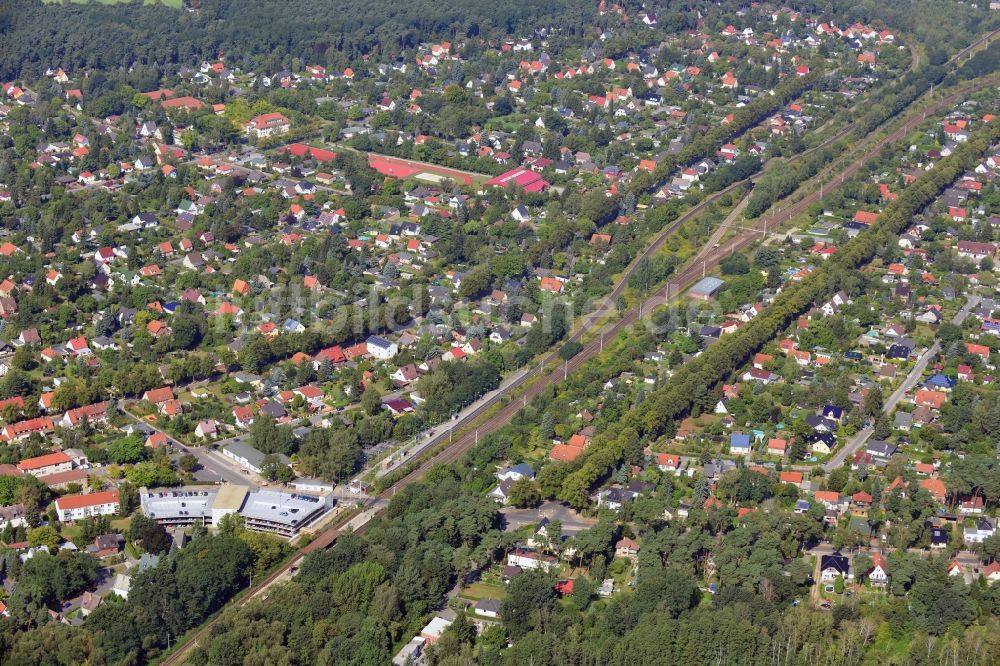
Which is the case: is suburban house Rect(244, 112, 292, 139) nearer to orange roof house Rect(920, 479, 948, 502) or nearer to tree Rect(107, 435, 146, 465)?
tree Rect(107, 435, 146, 465)

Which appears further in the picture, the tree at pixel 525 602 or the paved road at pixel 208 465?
the paved road at pixel 208 465

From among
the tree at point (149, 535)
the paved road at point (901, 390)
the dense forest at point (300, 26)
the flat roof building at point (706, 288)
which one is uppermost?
the dense forest at point (300, 26)

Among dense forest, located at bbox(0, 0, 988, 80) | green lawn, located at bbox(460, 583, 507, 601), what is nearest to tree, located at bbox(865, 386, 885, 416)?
green lawn, located at bbox(460, 583, 507, 601)

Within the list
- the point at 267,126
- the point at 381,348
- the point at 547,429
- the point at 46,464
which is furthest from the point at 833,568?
the point at 267,126

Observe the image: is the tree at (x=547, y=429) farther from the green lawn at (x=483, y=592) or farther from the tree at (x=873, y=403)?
the tree at (x=873, y=403)

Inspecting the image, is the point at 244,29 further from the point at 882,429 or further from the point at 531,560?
the point at 531,560

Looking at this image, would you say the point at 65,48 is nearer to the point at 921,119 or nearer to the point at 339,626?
the point at 921,119

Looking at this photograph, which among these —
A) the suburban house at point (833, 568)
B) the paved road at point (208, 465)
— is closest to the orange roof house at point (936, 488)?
the suburban house at point (833, 568)

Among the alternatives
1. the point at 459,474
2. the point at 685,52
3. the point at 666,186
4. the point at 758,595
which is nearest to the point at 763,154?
the point at 666,186
